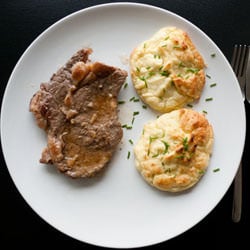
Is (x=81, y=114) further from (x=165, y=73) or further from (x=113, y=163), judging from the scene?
(x=165, y=73)

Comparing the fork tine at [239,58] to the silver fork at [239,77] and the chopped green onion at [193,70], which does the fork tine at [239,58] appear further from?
the chopped green onion at [193,70]

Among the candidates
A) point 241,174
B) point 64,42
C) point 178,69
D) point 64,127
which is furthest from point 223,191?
point 64,42

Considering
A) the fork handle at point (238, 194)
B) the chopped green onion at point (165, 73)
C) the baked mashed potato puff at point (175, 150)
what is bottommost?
the fork handle at point (238, 194)

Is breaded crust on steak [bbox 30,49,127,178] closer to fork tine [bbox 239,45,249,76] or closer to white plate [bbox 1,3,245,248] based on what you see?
white plate [bbox 1,3,245,248]

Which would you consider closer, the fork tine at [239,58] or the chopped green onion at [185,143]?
the chopped green onion at [185,143]

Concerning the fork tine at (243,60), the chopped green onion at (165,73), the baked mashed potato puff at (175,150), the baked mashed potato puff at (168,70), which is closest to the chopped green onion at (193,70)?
the baked mashed potato puff at (168,70)

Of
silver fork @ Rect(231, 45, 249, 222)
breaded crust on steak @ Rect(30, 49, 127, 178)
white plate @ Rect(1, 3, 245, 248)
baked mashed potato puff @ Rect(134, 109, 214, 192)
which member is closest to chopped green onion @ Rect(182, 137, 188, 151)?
baked mashed potato puff @ Rect(134, 109, 214, 192)

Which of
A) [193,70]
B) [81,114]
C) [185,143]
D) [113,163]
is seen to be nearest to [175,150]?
[185,143]
